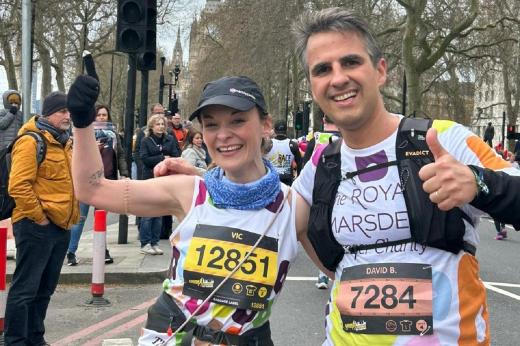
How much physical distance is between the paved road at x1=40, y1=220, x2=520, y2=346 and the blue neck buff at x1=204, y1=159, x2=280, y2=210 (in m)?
3.12

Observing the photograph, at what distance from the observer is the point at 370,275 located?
2.19m

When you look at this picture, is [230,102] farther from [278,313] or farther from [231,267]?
[278,313]

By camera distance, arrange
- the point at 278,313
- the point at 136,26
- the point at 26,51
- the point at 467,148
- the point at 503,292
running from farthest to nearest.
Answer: the point at 26,51 < the point at 136,26 < the point at 503,292 < the point at 278,313 < the point at 467,148

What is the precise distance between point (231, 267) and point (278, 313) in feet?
13.0

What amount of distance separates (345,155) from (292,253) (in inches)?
18.5

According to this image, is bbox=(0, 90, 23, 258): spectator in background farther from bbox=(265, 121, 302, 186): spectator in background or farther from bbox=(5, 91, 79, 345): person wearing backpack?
bbox=(265, 121, 302, 186): spectator in background

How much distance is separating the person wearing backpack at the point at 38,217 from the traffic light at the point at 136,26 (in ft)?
14.2

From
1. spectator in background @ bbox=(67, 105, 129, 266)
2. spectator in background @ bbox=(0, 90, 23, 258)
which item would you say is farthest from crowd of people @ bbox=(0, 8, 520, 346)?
spectator in background @ bbox=(0, 90, 23, 258)

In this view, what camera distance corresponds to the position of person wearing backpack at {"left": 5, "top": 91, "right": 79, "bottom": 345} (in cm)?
492

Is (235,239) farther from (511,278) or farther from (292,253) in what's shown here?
(511,278)

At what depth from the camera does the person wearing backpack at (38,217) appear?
4.92 meters

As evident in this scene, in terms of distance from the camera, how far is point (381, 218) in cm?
218

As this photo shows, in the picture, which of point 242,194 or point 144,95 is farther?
point 144,95

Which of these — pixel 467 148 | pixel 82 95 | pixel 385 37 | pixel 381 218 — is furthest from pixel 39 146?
pixel 385 37
